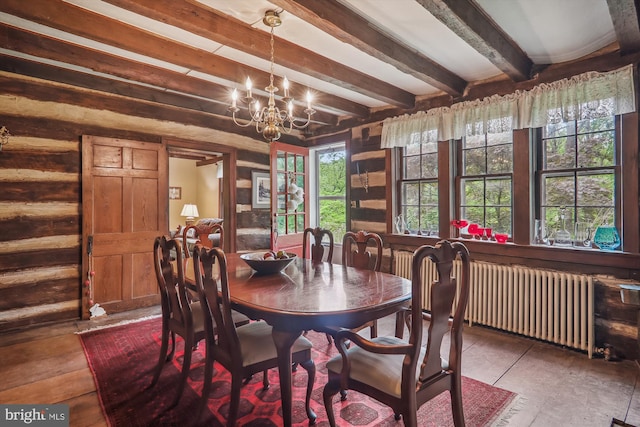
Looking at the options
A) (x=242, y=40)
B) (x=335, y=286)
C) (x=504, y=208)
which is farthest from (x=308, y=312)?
(x=504, y=208)

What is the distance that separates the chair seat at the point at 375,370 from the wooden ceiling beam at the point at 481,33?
2.09m

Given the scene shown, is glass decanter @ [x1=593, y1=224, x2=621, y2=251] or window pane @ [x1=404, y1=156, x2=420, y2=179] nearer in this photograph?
glass decanter @ [x1=593, y1=224, x2=621, y2=251]

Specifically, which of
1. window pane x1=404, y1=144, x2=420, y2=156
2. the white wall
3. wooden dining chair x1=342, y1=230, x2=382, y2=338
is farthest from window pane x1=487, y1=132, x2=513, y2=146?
the white wall

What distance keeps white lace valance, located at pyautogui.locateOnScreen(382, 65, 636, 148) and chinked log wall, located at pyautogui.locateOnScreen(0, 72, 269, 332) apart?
3.58m

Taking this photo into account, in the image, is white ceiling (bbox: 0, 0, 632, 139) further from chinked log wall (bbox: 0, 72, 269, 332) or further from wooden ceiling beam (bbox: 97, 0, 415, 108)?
chinked log wall (bbox: 0, 72, 269, 332)

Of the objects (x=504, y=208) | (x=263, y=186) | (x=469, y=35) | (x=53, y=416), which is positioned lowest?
(x=53, y=416)

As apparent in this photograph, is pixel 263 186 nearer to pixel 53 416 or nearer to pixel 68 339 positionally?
pixel 68 339

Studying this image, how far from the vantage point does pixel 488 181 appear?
3719 millimetres

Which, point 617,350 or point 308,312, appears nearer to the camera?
point 308,312

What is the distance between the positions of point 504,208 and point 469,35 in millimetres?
1972

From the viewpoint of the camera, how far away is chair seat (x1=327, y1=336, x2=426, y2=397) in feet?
5.19

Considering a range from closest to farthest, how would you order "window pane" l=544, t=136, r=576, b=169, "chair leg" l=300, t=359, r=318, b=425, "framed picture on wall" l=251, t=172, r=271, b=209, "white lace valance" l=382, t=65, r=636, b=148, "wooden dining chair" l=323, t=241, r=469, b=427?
"wooden dining chair" l=323, t=241, r=469, b=427 → "chair leg" l=300, t=359, r=318, b=425 → "white lace valance" l=382, t=65, r=636, b=148 → "window pane" l=544, t=136, r=576, b=169 → "framed picture on wall" l=251, t=172, r=271, b=209

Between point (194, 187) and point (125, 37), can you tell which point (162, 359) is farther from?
point (194, 187)

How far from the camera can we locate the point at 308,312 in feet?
5.43
